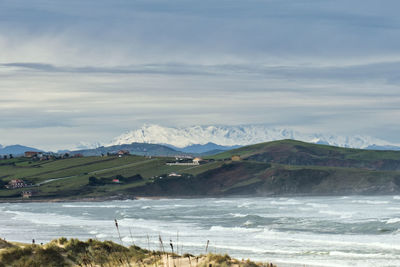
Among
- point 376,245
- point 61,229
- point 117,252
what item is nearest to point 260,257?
point 376,245

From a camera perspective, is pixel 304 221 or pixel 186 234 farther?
pixel 304 221

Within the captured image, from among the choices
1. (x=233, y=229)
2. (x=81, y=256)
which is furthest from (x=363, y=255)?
(x=81, y=256)

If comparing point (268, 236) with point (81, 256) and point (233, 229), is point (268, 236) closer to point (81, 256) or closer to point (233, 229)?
point (233, 229)

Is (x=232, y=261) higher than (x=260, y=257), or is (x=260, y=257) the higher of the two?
(x=232, y=261)

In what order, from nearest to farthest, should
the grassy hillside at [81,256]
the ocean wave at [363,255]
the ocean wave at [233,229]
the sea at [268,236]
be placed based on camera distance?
the grassy hillside at [81,256] < the ocean wave at [363,255] < the sea at [268,236] < the ocean wave at [233,229]

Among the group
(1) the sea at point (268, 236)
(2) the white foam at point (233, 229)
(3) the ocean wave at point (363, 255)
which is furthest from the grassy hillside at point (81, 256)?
(2) the white foam at point (233, 229)

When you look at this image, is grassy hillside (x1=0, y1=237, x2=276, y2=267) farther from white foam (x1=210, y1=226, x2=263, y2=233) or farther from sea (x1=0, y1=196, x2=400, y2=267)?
white foam (x1=210, y1=226, x2=263, y2=233)

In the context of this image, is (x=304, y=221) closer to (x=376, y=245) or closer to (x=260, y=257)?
(x=376, y=245)

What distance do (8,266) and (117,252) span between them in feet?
19.3

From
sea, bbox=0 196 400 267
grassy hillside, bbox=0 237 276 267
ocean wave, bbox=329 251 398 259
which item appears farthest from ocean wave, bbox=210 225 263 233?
grassy hillside, bbox=0 237 276 267

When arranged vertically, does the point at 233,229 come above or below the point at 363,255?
above

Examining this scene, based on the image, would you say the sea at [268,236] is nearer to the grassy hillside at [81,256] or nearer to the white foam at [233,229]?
the white foam at [233,229]

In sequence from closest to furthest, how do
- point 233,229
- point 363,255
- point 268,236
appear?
point 363,255 → point 268,236 → point 233,229

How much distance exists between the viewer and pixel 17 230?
87.8 meters
